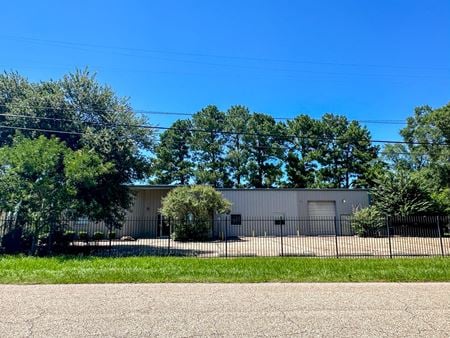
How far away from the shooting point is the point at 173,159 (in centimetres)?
4991

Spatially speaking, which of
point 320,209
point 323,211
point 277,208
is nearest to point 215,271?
point 277,208

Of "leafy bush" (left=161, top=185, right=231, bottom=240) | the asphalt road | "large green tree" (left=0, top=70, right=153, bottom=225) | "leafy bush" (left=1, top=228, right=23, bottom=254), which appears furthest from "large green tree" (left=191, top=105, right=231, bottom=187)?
the asphalt road

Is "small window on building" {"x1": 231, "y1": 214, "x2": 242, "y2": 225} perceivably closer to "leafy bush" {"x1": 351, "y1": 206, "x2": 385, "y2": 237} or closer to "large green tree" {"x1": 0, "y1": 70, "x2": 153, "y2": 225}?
"leafy bush" {"x1": 351, "y1": 206, "x2": 385, "y2": 237}

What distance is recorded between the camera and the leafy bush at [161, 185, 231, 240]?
2484 centimetres

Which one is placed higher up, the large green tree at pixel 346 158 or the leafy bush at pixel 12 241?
the large green tree at pixel 346 158

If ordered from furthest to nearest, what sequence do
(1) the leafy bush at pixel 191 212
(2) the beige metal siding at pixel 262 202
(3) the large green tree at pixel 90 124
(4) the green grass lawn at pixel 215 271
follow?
(2) the beige metal siding at pixel 262 202 → (1) the leafy bush at pixel 191 212 → (3) the large green tree at pixel 90 124 → (4) the green grass lawn at pixel 215 271

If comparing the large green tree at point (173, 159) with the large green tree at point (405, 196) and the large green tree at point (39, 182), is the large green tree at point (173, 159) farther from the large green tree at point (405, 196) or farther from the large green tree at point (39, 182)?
the large green tree at point (39, 182)

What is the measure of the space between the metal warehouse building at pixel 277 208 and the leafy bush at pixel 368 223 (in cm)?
216

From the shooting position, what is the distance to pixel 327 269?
33.9 feet

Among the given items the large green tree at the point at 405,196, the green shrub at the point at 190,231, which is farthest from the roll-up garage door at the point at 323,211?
the green shrub at the point at 190,231

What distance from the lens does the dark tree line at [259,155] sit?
161ft

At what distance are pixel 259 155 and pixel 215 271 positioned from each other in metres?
40.8

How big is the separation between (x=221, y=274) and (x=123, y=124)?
13607mm

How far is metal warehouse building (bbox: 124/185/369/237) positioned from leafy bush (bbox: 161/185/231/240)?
5.25 m
